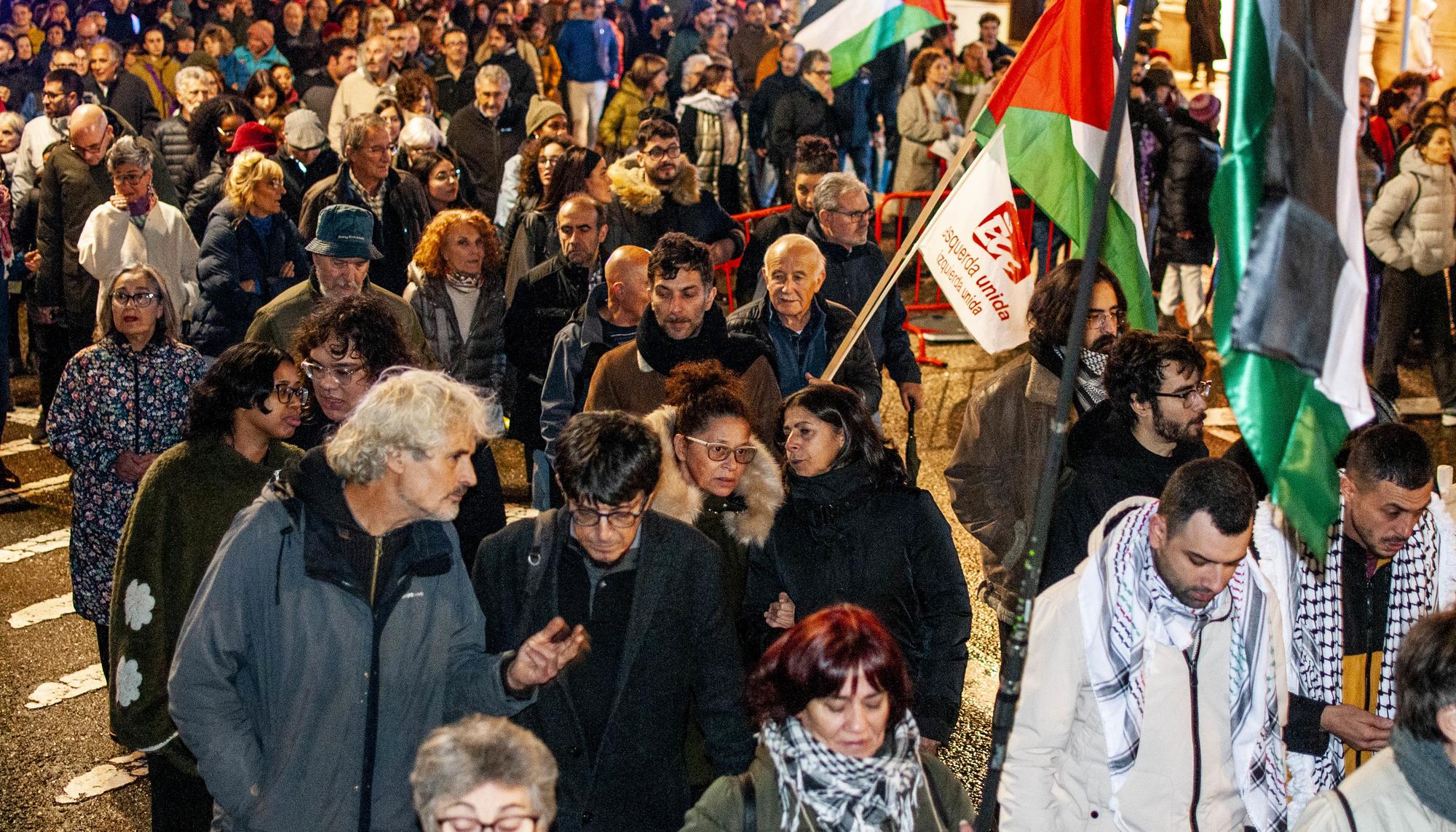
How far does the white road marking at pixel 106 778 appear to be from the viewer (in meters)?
6.29

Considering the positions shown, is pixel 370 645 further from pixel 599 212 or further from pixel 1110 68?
pixel 599 212

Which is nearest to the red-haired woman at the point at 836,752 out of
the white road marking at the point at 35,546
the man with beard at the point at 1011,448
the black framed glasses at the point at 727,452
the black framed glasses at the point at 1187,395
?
the black framed glasses at the point at 727,452

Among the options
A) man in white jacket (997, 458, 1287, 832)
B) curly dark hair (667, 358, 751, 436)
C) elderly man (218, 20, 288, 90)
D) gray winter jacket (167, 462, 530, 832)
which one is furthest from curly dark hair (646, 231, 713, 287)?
elderly man (218, 20, 288, 90)

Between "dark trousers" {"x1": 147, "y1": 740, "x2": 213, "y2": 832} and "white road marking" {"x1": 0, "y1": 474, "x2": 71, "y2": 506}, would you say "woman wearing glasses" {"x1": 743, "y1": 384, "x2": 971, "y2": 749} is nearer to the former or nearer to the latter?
"dark trousers" {"x1": 147, "y1": 740, "x2": 213, "y2": 832}

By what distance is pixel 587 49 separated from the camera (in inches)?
736

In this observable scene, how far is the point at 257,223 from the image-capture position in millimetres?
9234

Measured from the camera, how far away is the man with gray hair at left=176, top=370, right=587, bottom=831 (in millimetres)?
3932

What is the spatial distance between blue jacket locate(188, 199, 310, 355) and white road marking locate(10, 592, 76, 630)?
Answer: 59.6 inches

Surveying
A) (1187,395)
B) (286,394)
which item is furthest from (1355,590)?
(286,394)

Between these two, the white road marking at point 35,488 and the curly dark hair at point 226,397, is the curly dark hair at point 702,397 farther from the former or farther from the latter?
the white road marking at point 35,488

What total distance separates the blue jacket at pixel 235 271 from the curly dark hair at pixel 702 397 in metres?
4.31

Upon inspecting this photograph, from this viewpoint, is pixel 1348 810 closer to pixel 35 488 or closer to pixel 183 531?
pixel 183 531

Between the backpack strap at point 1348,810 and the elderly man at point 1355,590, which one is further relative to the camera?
the elderly man at point 1355,590

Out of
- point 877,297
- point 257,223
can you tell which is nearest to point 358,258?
point 257,223
